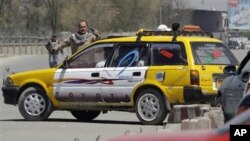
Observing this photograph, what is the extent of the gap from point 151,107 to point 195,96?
31.6 inches

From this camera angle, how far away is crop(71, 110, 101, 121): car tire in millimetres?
16964

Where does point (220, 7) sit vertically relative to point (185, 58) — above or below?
above

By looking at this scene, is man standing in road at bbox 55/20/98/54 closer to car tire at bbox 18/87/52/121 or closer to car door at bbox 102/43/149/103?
car tire at bbox 18/87/52/121

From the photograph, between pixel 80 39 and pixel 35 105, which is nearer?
pixel 35 105

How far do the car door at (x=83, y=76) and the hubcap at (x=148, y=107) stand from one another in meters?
0.91

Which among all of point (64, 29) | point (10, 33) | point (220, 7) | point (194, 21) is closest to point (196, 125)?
point (10, 33)

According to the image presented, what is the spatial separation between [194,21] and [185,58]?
112 metres

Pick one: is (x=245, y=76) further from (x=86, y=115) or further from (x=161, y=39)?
(x=86, y=115)

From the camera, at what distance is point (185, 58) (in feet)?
50.6

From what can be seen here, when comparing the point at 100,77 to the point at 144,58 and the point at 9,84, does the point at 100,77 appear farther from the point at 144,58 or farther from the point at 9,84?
the point at 9,84

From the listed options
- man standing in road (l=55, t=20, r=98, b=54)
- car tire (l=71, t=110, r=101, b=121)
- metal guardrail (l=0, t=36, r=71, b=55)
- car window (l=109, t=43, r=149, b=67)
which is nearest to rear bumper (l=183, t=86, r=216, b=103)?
car window (l=109, t=43, r=149, b=67)

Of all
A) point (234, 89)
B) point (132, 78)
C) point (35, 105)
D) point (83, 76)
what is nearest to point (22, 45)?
point (35, 105)

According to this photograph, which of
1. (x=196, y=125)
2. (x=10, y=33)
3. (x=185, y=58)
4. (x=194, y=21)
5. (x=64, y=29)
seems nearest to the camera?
(x=196, y=125)

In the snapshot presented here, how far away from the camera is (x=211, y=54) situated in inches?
622
